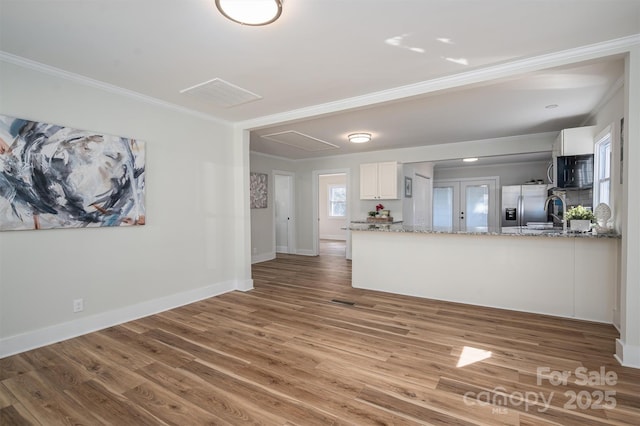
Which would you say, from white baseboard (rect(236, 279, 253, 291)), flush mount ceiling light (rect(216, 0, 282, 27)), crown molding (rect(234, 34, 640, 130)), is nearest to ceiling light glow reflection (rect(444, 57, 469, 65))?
crown molding (rect(234, 34, 640, 130))

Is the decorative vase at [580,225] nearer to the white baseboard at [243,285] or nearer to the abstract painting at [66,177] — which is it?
the white baseboard at [243,285]

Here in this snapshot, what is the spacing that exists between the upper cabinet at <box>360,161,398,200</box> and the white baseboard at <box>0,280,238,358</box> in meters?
3.74

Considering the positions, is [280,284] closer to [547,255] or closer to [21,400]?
[21,400]

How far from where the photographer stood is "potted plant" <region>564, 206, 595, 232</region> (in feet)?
10.9

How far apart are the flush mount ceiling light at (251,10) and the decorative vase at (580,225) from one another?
3695 millimetres

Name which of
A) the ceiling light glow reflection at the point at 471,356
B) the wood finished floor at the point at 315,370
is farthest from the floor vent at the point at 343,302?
the ceiling light glow reflection at the point at 471,356

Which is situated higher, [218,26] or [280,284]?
[218,26]

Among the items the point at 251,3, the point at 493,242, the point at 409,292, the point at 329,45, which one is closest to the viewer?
the point at 251,3

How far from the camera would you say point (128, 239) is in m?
3.40

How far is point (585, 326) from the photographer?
10.4 feet

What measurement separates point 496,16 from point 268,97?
2318 mm

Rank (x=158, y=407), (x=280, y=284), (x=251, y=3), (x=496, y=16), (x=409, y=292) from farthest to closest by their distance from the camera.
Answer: (x=280, y=284) < (x=409, y=292) < (x=496, y=16) < (x=158, y=407) < (x=251, y=3)

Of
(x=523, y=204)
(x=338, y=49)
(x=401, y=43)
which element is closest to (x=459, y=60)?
(x=401, y=43)

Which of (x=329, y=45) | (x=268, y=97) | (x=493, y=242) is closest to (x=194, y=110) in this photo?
(x=268, y=97)
